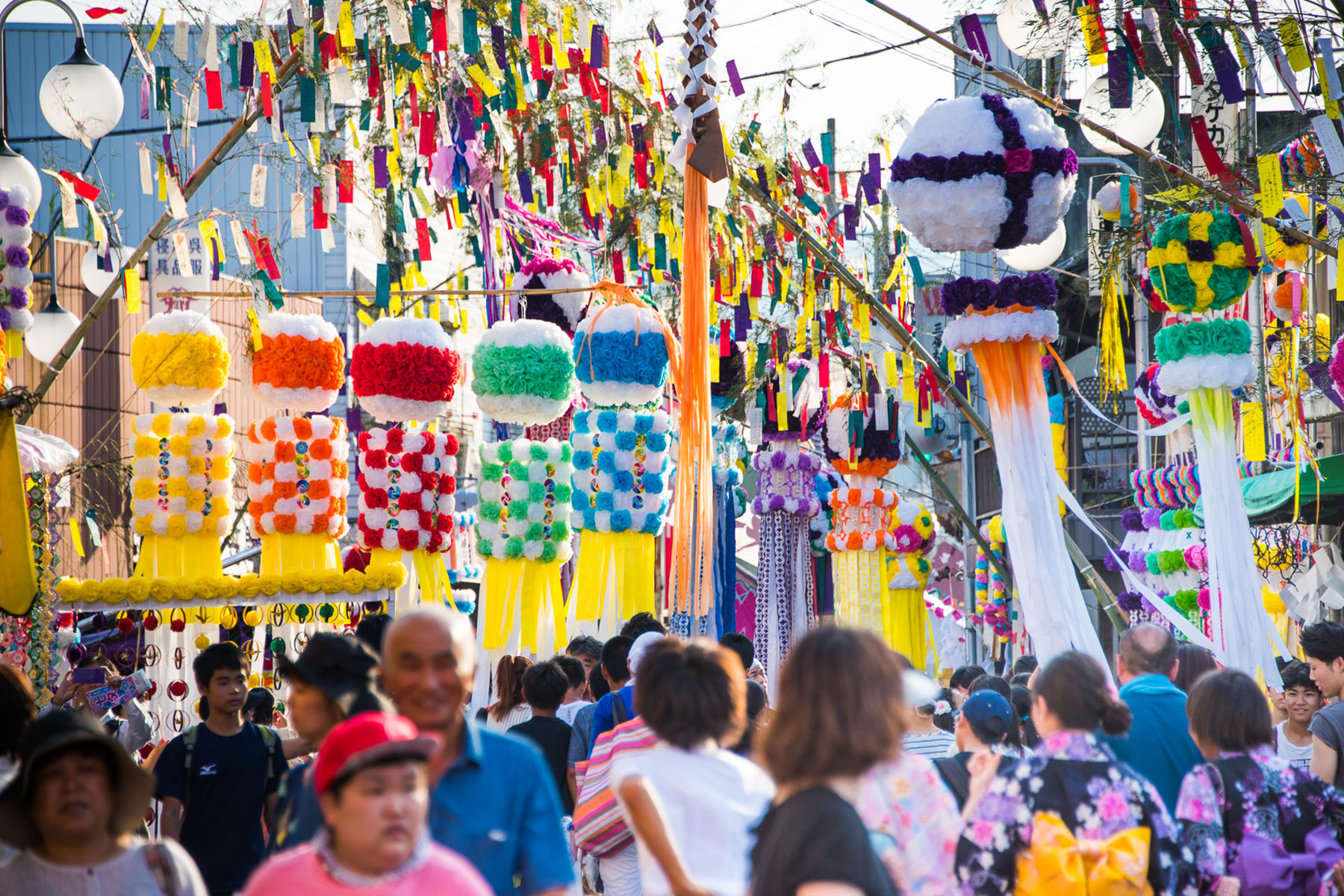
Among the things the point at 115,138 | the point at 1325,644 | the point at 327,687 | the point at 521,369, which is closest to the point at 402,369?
the point at 521,369

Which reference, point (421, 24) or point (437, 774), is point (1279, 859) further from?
point (421, 24)

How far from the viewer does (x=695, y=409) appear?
6.55 meters

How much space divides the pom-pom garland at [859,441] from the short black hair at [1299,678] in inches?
293

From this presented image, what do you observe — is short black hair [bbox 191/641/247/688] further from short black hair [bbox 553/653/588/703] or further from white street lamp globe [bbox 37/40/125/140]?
white street lamp globe [bbox 37/40/125/140]

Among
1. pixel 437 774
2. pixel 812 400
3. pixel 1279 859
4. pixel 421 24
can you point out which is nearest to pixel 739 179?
pixel 421 24

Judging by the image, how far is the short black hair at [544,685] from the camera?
18.8 feet

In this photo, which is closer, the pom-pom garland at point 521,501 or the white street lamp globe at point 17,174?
the white street lamp globe at point 17,174

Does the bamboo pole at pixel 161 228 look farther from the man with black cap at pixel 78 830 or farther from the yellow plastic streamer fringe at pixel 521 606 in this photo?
the man with black cap at pixel 78 830

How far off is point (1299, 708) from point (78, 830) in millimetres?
4207

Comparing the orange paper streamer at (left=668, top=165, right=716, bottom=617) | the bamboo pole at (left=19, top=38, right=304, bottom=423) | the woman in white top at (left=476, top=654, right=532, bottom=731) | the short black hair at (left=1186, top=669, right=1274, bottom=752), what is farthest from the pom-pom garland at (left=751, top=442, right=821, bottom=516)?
the short black hair at (left=1186, top=669, right=1274, bottom=752)

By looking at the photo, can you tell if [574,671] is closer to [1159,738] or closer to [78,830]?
[1159,738]

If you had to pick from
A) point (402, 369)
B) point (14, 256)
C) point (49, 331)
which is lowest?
point (402, 369)

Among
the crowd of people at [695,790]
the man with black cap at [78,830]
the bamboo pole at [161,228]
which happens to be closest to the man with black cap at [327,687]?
the crowd of people at [695,790]

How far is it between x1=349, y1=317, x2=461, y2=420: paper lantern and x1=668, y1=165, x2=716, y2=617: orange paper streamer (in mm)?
3385
